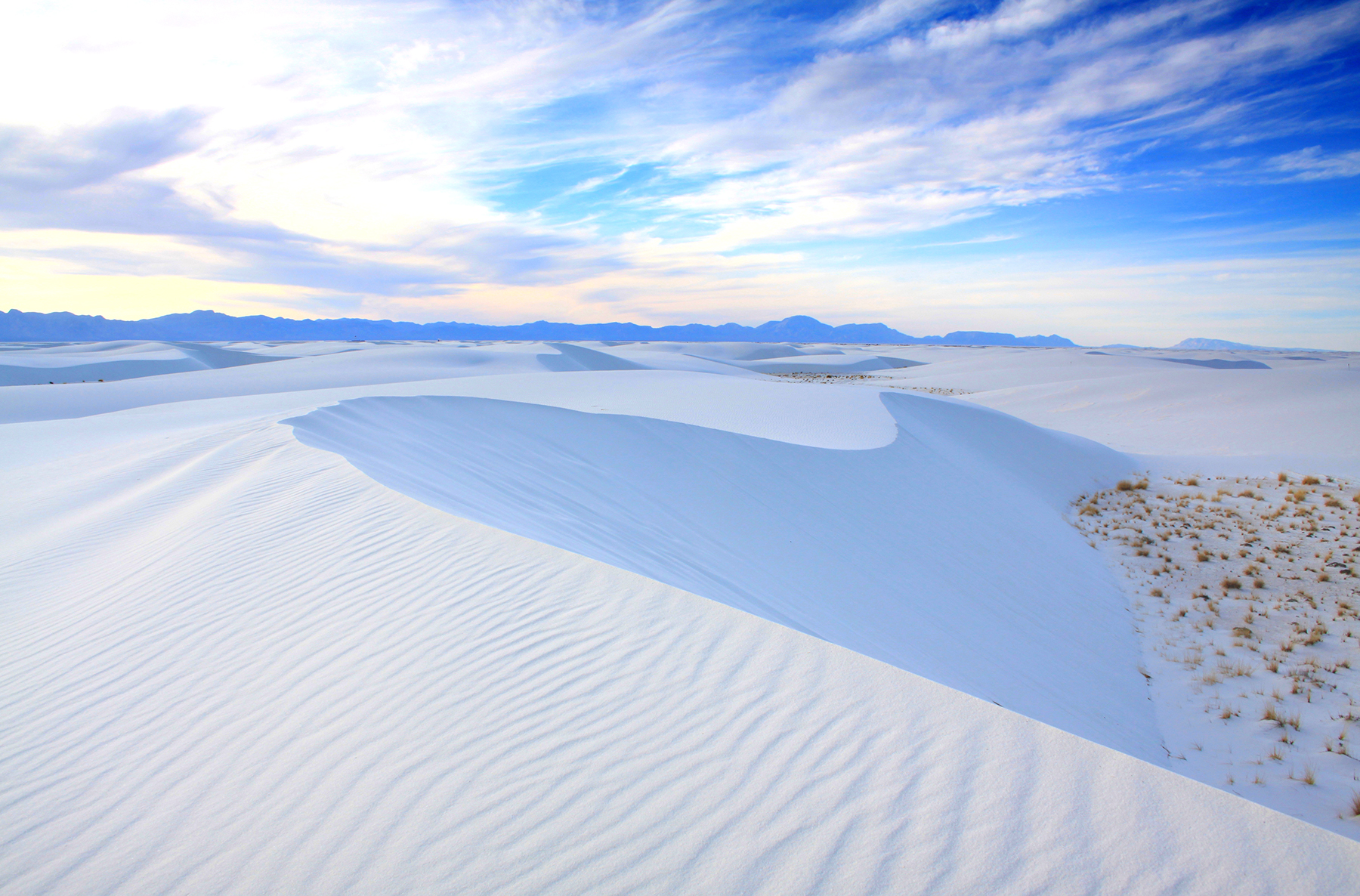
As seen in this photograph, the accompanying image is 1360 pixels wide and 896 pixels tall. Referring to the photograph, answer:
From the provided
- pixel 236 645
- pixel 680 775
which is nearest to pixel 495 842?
pixel 680 775

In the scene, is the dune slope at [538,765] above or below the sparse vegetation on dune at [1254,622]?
above

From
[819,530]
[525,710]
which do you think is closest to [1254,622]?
[819,530]

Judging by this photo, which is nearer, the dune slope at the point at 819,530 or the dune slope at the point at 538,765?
the dune slope at the point at 538,765

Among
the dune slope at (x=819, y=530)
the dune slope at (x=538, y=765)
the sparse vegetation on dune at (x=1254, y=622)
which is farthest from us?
the dune slope at (x=819, y=530)

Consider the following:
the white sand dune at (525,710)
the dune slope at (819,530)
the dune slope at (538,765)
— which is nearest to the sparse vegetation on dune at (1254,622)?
the dune slope at (819,530)

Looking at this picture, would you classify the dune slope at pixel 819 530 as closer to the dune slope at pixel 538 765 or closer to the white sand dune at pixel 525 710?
the white sand dune at pixel 525 710

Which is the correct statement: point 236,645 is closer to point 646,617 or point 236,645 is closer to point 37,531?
point 646,617

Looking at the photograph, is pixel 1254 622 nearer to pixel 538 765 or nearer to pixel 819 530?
pixel 819 530
